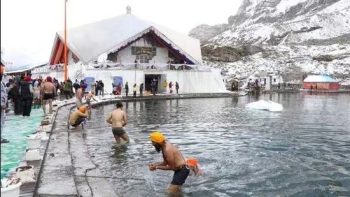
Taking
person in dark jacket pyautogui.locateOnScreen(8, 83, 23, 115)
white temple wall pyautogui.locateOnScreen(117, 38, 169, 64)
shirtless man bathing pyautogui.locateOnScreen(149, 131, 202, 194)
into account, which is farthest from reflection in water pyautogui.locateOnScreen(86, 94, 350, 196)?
white temple wall pyautogui.locateOnScreen(117, 38, 169, 64)

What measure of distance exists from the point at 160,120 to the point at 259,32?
482 feet

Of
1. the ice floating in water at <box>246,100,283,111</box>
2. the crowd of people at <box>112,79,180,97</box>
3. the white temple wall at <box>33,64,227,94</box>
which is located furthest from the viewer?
the white temple wall at <box>33,64,227,94</box>

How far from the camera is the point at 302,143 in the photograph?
15594mm

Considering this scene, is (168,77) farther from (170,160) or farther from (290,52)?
(290,52)

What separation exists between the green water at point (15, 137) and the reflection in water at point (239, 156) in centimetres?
191

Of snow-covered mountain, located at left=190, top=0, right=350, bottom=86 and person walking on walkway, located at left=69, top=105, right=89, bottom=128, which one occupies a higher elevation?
snow-covered mountain, located at left=190, top=0, right=350, bottom=86

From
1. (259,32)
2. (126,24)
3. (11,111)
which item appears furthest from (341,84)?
(259,32)

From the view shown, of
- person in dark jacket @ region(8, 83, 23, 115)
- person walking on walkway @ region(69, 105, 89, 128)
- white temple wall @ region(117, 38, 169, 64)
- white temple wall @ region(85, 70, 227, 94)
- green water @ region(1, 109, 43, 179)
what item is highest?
white temple wall @ region(117, 38, 169, 64)

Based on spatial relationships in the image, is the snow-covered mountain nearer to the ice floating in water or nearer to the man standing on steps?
the ice floating in water

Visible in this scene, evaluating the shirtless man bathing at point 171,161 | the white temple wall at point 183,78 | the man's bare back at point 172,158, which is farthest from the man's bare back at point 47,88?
the white temple wall at point 183,78

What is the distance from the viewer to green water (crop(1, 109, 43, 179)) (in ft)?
31.7

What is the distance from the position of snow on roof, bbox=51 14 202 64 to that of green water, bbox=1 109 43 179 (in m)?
26.0

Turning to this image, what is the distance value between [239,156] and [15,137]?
6.21m

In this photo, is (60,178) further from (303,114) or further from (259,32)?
(259,32)
